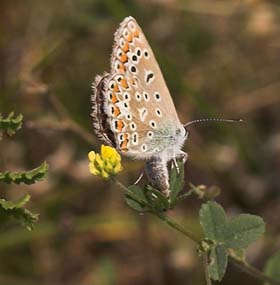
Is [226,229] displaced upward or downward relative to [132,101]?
downward

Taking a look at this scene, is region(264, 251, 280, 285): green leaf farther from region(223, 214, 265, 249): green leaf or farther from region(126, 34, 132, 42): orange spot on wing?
region(126, 34, 132, 42): orange spot on wing

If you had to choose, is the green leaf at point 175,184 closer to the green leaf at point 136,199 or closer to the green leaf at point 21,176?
the green leaf at point 136,199

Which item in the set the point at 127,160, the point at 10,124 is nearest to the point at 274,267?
the point at 10,124

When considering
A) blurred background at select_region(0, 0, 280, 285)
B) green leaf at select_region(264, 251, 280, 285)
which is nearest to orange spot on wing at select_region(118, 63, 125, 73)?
green leaf at select_region(264, 251, 280, 285)

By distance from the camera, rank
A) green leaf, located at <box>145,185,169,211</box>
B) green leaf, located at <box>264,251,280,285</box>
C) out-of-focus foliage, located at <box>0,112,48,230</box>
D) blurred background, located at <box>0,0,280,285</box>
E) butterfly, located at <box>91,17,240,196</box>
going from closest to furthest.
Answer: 1. out-of-focus foliage, located at <box>0,112,48,230</box>
2. green leaf, located at <box>145,185,169,211</box>
3. butterfly, located at <box>91,17,240,196</box>
4. green leaf, located at <box>264,251,280,285</box>
5. blurred background, located at <box>0,0,280,285</box>

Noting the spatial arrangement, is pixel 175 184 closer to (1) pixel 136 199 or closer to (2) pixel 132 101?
(1) pixel 136 199

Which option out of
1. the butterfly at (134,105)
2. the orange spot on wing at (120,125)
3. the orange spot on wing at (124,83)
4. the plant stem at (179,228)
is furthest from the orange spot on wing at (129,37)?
the plant stem at (179,228)
